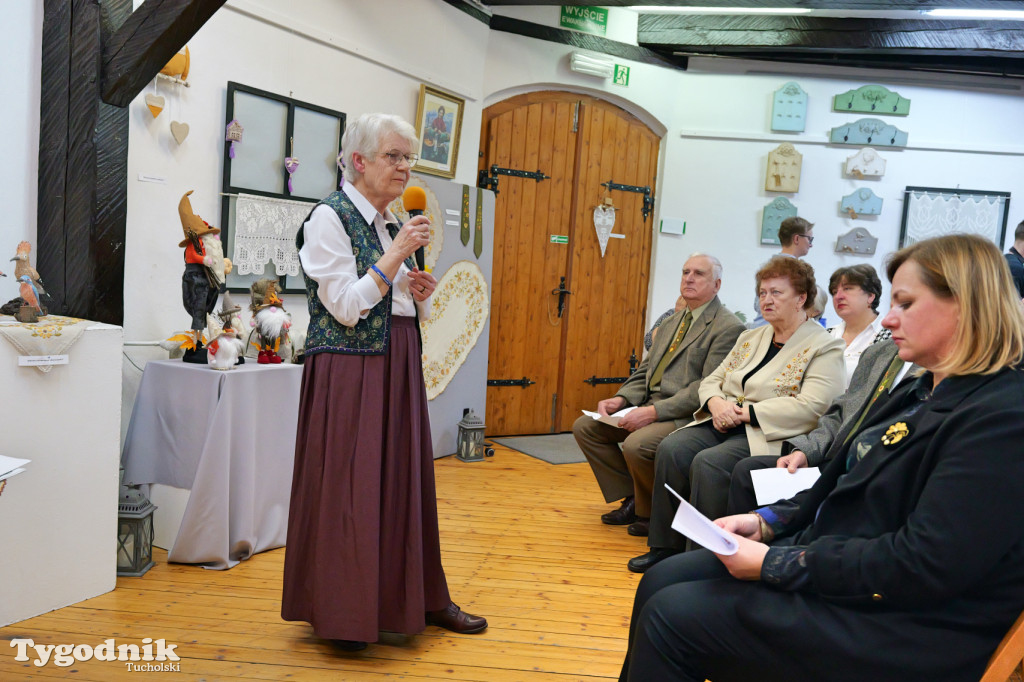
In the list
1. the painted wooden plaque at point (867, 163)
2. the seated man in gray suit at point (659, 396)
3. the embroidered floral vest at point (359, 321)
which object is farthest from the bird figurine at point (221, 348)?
the painted wooden plaque at point (867, 163)

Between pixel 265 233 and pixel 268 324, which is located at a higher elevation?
pixel 265 233

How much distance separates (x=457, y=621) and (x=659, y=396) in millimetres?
1638

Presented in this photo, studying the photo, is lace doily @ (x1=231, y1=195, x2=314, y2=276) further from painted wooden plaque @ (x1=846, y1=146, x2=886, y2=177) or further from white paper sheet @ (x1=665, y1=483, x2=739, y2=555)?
painted wooden plaque @ (x1=846, y1=146, x2=886, y2=177)

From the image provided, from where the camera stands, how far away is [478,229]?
4949 millimetres

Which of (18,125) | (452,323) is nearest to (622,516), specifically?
(452,323)

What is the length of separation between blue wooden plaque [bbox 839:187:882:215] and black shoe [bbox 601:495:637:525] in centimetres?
340

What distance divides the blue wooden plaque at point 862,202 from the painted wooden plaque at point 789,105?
27.2 inches

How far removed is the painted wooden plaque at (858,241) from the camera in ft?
20.0

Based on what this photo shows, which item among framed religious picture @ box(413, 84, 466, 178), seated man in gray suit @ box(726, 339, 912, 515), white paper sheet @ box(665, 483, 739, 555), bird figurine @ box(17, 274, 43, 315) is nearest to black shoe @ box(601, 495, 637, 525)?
seated man in gray suit @ box(726, 339, 912, 515)

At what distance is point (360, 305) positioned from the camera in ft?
6.98

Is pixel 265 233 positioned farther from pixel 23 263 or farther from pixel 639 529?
pixel 639 529

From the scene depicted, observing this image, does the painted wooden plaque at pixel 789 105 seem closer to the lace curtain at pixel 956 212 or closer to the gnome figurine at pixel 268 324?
the lace curtain at pixel 956 212

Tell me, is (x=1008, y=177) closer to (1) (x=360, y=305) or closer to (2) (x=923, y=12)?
(2) (x=923, y=12)

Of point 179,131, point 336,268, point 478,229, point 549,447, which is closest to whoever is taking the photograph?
point 336,268
